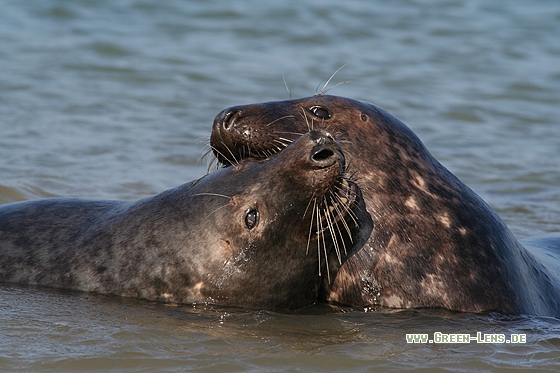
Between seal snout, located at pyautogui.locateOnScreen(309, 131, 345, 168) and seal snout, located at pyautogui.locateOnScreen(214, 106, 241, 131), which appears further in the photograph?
seal snout, located at pyautogui.locateOnScreen(214, 106, 241, 131)

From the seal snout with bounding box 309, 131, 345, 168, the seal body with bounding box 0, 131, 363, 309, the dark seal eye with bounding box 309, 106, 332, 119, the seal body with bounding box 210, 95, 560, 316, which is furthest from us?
the dark seal eye with bounding box 309, 106, 332, 119

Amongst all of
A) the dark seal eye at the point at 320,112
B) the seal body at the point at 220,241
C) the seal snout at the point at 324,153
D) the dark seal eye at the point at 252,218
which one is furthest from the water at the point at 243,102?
the seal snout at the point at 324,153

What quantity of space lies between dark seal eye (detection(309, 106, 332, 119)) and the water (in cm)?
87

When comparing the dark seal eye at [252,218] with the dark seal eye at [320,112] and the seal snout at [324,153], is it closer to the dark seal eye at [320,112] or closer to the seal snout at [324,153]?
the seal snout at [324,153]

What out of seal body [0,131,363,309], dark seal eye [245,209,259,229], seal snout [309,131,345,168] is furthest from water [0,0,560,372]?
seal snout [309,131,345,168]

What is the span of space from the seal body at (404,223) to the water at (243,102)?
187 millimetres

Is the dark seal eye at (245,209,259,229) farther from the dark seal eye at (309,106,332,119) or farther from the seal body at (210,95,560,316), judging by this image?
the dark seal eye at (309,106,332,119)

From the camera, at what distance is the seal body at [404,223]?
5965mm

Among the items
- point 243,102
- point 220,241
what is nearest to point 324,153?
point 220,241

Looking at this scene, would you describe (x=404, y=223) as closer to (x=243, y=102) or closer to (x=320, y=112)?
(x=320, y=112)

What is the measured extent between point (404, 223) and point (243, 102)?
25.7 feet

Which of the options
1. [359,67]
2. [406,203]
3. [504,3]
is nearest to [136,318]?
[406,203]

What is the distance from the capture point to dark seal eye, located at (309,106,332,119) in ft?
21.0

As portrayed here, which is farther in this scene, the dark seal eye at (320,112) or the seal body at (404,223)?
the dark seal eye at (320,112)
